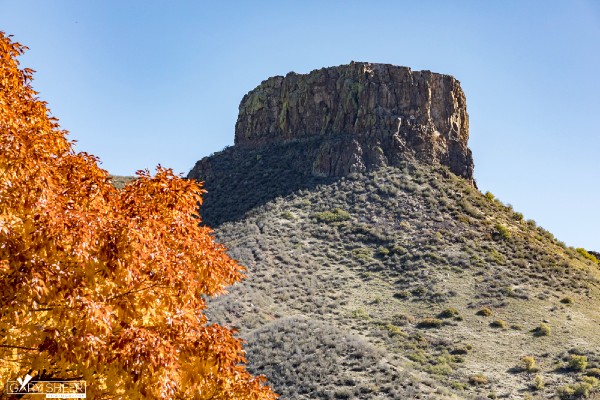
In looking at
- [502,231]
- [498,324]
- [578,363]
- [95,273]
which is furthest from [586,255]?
[95,273]

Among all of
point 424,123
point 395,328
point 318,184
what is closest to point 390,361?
point 395,328

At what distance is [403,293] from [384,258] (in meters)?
6.12

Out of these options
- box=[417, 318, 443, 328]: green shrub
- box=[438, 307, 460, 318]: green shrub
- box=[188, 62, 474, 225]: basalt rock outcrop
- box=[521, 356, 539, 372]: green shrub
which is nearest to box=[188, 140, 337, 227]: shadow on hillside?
box=[188, 62, 474, 225]: basalt rock outcrop

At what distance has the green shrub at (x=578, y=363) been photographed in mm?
29797

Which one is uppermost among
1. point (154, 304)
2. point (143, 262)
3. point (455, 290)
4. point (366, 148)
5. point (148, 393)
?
point (366, 148)

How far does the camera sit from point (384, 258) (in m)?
46.2

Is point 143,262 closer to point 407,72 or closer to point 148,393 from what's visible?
point 148,393

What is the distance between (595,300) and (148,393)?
43.5 metres

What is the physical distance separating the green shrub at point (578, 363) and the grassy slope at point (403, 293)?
383 mm

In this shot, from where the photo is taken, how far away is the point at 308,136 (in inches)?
2511

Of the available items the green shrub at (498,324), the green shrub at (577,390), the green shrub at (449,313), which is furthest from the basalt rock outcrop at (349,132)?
the green shrub at (577,390)

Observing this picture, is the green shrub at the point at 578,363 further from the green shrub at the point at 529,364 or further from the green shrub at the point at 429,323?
the green shrub at the point at 429,323

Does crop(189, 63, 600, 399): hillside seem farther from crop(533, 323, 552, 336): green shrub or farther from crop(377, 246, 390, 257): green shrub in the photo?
crop(377, 246, 390, 257): green shrub

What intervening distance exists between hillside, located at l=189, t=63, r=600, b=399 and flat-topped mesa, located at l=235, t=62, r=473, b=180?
144 millimetres
